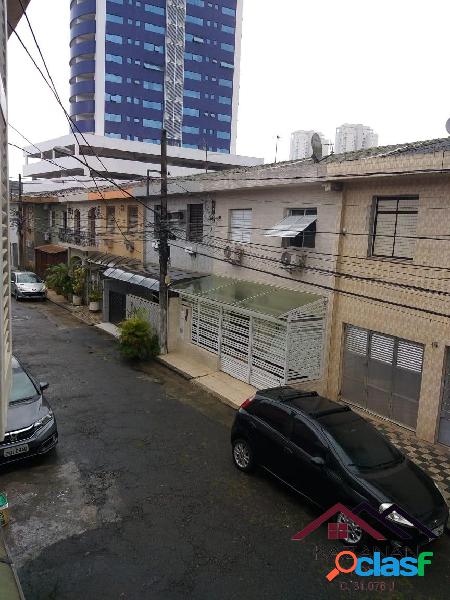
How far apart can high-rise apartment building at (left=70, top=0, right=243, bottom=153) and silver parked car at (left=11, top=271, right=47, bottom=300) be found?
183 feet

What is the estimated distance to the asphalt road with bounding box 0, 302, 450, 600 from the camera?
20.7 ft

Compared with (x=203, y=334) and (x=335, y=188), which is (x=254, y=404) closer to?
(x=335, y=188)

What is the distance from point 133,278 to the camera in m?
19.2

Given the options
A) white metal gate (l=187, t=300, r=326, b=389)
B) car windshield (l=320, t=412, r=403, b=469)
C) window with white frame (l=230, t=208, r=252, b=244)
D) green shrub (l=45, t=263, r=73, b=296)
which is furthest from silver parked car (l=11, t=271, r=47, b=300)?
car windshield (l=320, t=412, r=403, b=469)

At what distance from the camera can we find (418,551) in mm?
6922

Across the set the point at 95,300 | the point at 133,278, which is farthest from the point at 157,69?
the point at 133,278

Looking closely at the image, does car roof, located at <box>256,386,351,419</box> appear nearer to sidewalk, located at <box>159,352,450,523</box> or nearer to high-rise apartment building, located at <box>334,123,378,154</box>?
sidewalk, located at <box>159,352,450,523</box>

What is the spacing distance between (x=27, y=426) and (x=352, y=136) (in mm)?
50151

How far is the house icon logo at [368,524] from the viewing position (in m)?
6.62

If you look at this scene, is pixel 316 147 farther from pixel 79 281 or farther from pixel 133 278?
pixel 79 281

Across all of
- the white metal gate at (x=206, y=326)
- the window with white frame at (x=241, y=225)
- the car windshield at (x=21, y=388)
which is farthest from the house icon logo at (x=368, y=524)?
the window with white frame at (x=241, y=225)

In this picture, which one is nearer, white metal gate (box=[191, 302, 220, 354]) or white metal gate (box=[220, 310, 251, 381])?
white metal gate (box=[220, 310, 251, 381])

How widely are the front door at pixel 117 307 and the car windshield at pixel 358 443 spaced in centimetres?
1500

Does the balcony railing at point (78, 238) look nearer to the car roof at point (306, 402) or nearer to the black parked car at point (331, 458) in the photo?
the car roof at point (306, 402)
